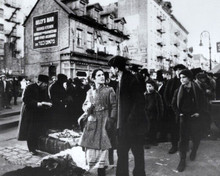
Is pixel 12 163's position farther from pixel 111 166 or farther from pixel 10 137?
→ pixel 10 137

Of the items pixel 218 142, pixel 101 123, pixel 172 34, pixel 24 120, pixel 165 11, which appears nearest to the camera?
pixel 101 123

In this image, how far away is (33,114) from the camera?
554cm

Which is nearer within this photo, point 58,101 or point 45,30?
point 58,101

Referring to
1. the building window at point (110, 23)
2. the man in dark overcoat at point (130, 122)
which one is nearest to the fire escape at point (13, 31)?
the building window at point (110, 23)

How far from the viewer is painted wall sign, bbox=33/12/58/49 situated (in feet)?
70.9

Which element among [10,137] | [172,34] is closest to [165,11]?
[172,34]

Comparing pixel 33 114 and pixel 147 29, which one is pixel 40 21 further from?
pixel 33 114

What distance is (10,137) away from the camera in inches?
284

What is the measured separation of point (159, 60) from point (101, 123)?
3617 centimetres

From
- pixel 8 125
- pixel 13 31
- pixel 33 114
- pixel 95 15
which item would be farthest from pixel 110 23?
pixel 33 114

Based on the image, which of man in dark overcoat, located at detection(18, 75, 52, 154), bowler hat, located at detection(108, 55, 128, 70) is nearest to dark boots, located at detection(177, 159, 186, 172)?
bowler hat, located at detection(108, 55, 128, 70)

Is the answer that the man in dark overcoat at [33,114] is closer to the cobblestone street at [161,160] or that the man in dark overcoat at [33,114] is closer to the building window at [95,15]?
the cobblestone street at [161,160]

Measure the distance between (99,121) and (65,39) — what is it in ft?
60.1

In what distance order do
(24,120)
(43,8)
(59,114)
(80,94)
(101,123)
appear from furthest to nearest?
(43,8), (80,94), (59,114), (24,120), (101,123)
